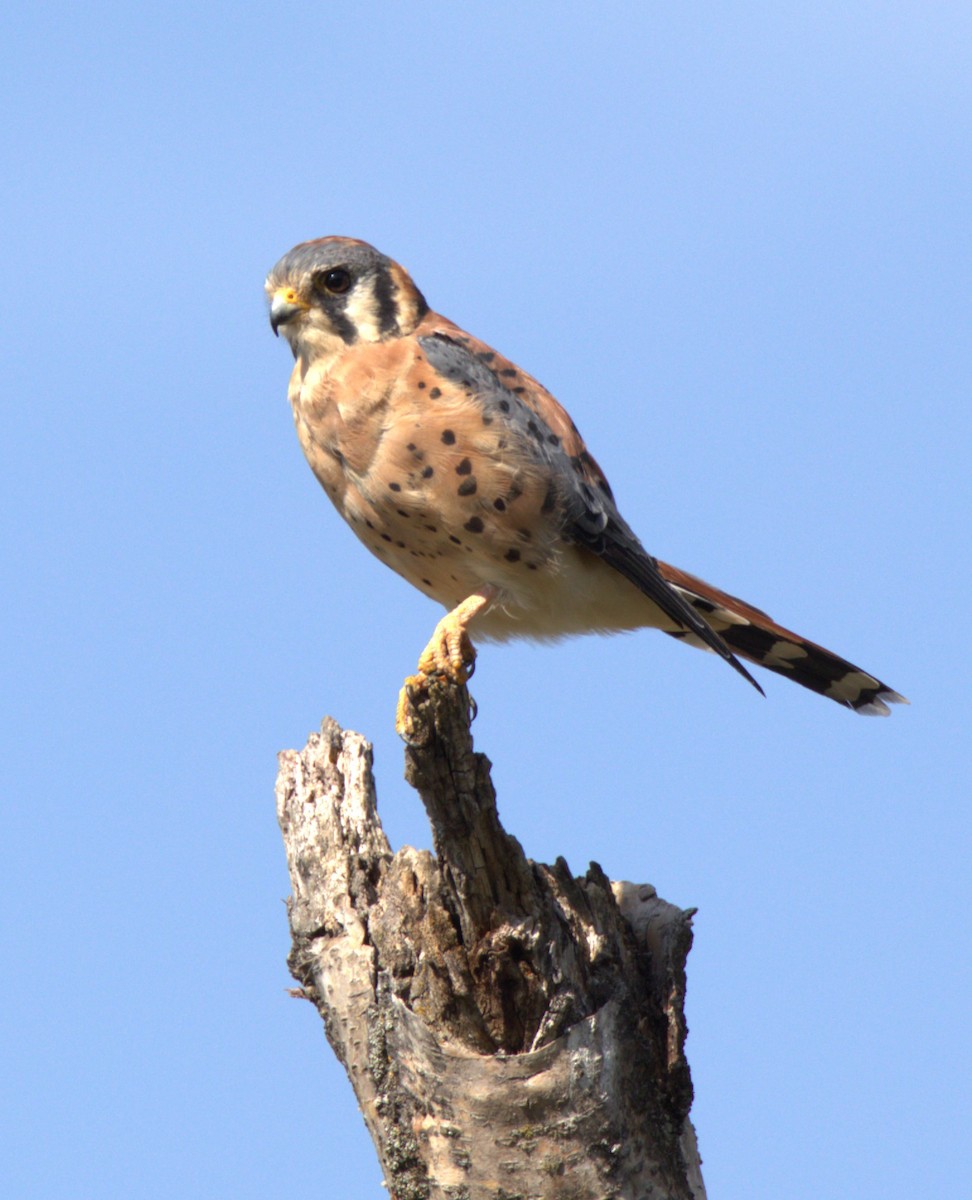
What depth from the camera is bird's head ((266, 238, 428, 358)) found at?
15.8 ft

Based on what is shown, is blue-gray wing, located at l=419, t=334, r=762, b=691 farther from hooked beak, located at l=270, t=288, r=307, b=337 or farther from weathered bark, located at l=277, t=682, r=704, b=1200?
weathered bark, located at l=277, t=682, r=704, b=1200

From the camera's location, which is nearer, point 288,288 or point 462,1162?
point 462,1162

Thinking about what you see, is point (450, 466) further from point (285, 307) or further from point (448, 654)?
point (285, 307)

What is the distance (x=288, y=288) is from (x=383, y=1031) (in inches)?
101

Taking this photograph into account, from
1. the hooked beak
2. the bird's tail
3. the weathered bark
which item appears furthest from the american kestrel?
the weathered bark

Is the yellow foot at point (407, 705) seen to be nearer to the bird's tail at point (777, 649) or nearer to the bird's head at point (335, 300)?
the bird's head at point (335, 300)

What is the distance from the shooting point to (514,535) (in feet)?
14.9

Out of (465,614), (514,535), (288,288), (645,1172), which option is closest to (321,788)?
(465,614)

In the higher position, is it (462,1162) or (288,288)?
(288,288)

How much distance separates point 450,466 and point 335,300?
880mm

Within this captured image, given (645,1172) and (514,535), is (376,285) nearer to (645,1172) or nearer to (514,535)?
(514,535)

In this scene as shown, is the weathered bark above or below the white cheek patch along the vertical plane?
below

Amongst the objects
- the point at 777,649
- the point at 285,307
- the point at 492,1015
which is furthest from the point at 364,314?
the point at 492,1015

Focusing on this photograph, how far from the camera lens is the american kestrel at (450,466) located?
444cm
